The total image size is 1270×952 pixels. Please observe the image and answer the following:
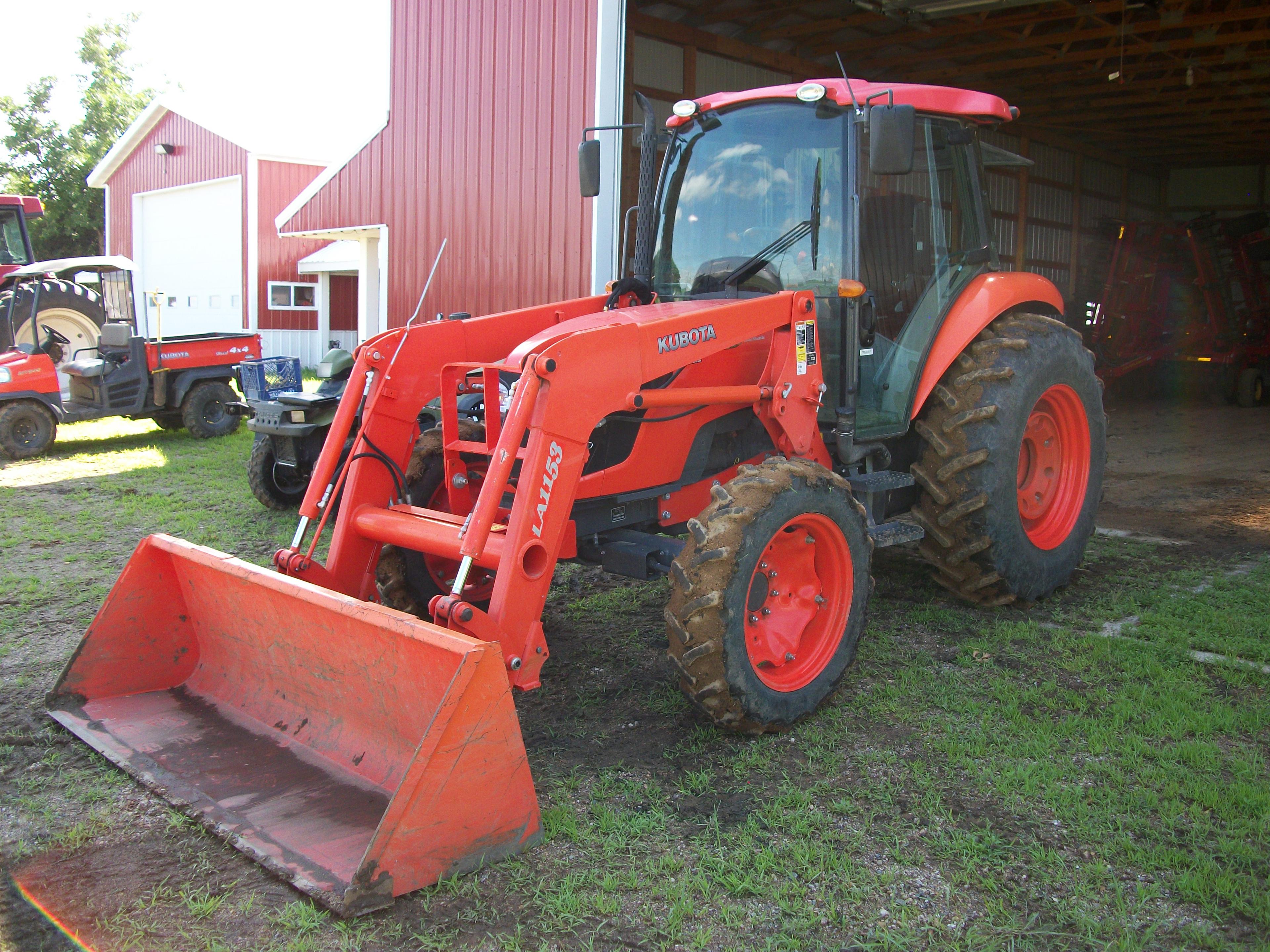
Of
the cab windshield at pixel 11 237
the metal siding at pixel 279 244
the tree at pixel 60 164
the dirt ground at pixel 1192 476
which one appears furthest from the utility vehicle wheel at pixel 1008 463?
the tree at pixel 60 164

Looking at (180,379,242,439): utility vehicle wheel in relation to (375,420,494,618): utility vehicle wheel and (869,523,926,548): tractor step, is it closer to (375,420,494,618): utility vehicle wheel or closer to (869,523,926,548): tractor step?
(375,420,494,618): utility vehicle wheel

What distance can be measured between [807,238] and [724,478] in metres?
1.13

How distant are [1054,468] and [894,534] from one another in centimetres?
159

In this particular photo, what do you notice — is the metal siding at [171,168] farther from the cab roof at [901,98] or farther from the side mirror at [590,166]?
the cab roof at [901,98]

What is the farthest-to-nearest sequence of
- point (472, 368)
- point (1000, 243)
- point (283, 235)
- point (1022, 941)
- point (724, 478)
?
1. point (1000, 243)
2. point (283, 235)
3. point (724, 478)
4. point (472, 368)
5. point (1022, 941)

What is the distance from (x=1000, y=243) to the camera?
17047 mm

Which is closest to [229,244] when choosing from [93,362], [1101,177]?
[93,362]

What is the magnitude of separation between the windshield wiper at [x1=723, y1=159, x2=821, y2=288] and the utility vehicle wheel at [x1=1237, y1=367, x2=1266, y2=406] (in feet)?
44.8

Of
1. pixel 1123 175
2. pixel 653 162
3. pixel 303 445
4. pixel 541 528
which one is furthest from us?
pixel 1123 175

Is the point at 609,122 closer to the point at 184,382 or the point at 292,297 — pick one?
the point at 184,382

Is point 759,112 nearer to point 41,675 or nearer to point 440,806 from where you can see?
point 440,806

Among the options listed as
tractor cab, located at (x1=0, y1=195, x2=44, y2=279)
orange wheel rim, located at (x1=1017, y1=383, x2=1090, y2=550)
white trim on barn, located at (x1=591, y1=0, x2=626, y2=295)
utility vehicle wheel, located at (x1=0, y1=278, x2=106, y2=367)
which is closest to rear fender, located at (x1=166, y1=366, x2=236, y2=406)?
utility vehicle wheel, located at (x1=0, y1=278, x2=106, y2=367)

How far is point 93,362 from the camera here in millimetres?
10977

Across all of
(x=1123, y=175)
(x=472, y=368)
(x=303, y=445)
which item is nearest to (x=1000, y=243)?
(x=1123, y=175)
